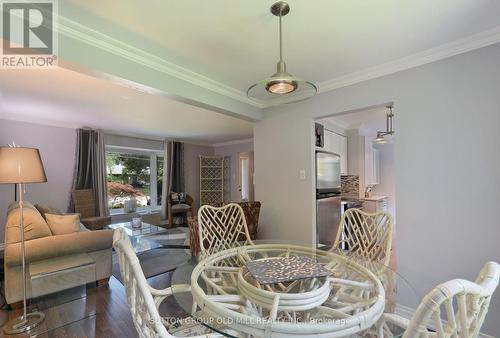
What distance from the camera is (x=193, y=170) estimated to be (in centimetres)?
714

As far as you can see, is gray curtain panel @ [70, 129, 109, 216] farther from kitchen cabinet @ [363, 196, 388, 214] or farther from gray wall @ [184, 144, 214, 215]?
kitchen cabinet @ [363, 196, 388, 214]

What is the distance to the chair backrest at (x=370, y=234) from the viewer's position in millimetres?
1804

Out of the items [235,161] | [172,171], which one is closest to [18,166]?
[172,171]

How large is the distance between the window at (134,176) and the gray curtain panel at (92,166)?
460 mm

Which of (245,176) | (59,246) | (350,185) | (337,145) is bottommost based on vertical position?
(59,246)

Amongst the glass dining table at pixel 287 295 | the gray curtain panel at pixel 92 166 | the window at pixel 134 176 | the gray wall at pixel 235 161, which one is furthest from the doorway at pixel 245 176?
the glass dining table at pixel 287 295

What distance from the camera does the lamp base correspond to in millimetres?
1961

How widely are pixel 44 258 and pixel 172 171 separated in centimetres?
417

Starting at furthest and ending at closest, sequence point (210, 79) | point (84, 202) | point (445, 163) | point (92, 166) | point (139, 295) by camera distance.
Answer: point (92, 166) → point (84, 202) → point (210, 79) → point (445, 163) → point (139, 295)

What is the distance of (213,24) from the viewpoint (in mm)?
1693

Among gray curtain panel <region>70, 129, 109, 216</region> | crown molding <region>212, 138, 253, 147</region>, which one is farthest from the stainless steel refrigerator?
gray curtain panel <region>70, 129, 109, 216</region>

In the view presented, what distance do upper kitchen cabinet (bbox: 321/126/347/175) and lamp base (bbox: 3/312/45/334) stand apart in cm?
373

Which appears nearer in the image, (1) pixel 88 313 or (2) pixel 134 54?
(2) pixel 134 54

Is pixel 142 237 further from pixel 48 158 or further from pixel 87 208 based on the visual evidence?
pixel 48 158
